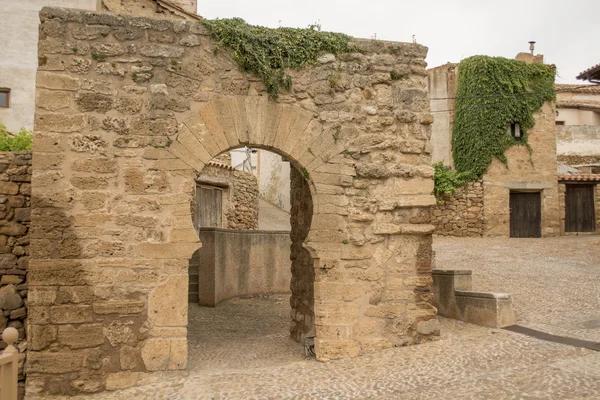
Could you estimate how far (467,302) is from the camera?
6.87 meters

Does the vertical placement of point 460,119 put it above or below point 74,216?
above

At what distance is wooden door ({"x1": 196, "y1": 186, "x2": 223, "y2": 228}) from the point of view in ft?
46.2

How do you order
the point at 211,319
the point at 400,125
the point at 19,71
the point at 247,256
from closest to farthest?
the point at 400,125 < the point at 211,319 < the point at 247,256 < the point at 19,71

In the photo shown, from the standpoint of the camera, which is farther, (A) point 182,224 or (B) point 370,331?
(B) point 370,331

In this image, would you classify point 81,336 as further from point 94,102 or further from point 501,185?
point 501,185

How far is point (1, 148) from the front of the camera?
23.5ft

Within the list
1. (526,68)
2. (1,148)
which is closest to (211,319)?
(1,148)

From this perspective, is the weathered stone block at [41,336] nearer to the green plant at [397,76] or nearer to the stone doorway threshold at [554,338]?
the green plant at [397,76]

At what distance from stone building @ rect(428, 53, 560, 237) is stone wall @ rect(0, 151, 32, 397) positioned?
13.4m

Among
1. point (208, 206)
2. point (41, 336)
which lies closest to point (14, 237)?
point (41, 336)

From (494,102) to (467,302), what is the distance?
40.3 feet

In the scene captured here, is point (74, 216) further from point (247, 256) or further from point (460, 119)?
point (460, 119)

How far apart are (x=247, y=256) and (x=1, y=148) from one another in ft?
17.1

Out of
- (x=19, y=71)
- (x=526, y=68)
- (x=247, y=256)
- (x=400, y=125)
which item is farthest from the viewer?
(x=526, y=68)
